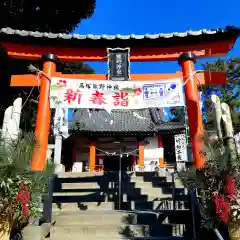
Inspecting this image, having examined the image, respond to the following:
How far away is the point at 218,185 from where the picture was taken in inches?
201

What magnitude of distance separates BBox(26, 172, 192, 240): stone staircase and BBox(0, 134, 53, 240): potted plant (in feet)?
5.08

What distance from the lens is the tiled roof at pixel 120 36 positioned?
8.03 m

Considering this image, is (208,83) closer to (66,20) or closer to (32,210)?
(32,210)

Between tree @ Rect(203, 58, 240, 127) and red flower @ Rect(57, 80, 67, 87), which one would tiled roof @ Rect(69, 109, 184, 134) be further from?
red flower @ Rect(57, 80, 67, 87)

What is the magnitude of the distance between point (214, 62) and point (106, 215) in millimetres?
20785

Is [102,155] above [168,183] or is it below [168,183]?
above

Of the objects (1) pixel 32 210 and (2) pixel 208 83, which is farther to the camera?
(2) pixel 208 83

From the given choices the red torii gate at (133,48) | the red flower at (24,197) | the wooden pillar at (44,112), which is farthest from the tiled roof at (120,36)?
the red flower at (24,197)

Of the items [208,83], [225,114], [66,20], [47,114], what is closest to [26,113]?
[66,20]

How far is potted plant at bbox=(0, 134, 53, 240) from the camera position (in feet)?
15.8

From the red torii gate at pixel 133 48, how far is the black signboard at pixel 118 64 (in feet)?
0.70

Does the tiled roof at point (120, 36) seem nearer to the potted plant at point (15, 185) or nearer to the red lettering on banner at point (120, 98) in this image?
the red lettering on banner at point (120, 98)

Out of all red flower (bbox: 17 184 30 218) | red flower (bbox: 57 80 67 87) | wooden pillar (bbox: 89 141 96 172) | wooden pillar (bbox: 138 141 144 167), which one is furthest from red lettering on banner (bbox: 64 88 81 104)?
wooden pillar (bbox: 138 141 144 167)

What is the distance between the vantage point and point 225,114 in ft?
18.8
